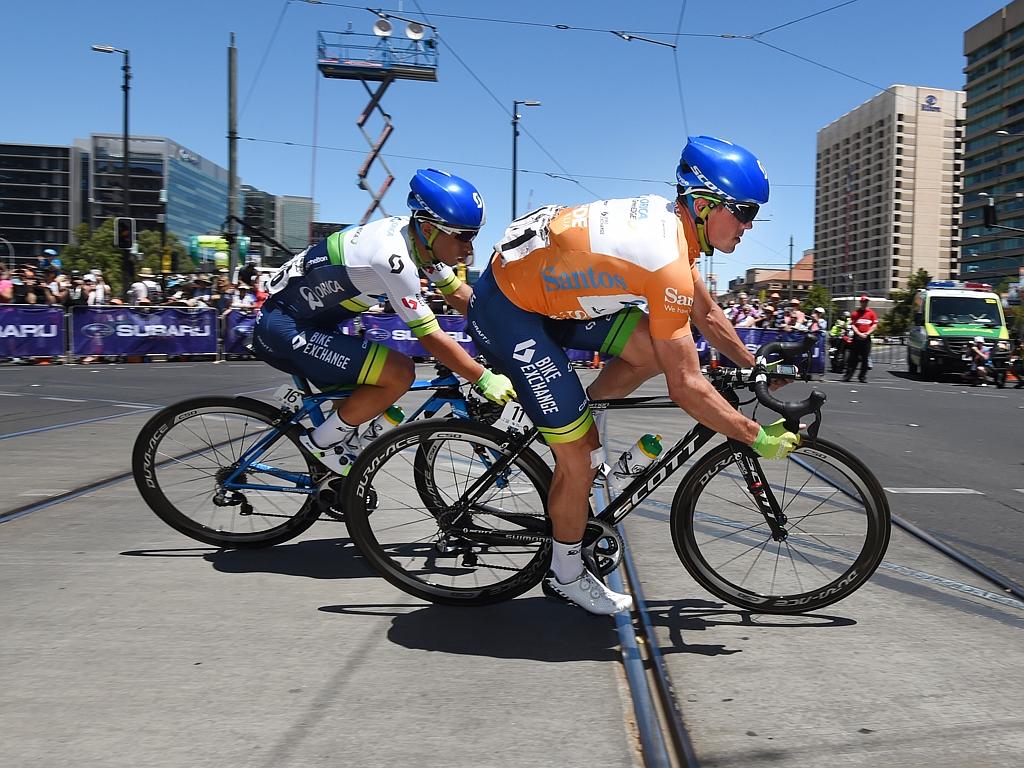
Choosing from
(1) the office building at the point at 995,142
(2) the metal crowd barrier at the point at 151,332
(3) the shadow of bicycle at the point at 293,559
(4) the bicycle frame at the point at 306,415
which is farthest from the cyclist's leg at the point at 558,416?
(1) the office building at the point at 995,142

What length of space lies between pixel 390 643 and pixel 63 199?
601 ft

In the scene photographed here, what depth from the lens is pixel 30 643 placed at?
3207 millimetres

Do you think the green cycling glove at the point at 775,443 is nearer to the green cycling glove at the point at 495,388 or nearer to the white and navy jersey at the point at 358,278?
the green cycling glove at the point at 495,388

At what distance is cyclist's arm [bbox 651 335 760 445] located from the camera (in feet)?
10.4

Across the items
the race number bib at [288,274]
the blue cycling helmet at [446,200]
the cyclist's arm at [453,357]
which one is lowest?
the cyclist's arm at [453,357]

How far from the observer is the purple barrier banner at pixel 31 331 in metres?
18.9

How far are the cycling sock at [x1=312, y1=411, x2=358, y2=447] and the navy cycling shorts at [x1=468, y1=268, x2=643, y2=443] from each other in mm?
1110

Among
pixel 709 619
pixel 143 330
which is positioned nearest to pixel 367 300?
pixel 709 619

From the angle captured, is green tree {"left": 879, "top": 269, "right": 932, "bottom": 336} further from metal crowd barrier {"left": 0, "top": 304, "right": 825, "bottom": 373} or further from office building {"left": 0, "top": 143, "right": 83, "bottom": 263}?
office building {"left": 0, "top": 143, "right": 83, "bottom": 263}

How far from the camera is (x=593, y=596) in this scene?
3.49 metres

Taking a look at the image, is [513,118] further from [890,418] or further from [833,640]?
[833,640]

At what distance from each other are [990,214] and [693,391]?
93.4 feet

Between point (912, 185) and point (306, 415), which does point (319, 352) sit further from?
point (912, 185)

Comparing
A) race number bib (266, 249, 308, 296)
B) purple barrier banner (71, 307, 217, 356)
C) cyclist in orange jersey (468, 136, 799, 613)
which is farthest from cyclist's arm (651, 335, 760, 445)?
purple barrier banner (71, 307, 217, 356)
